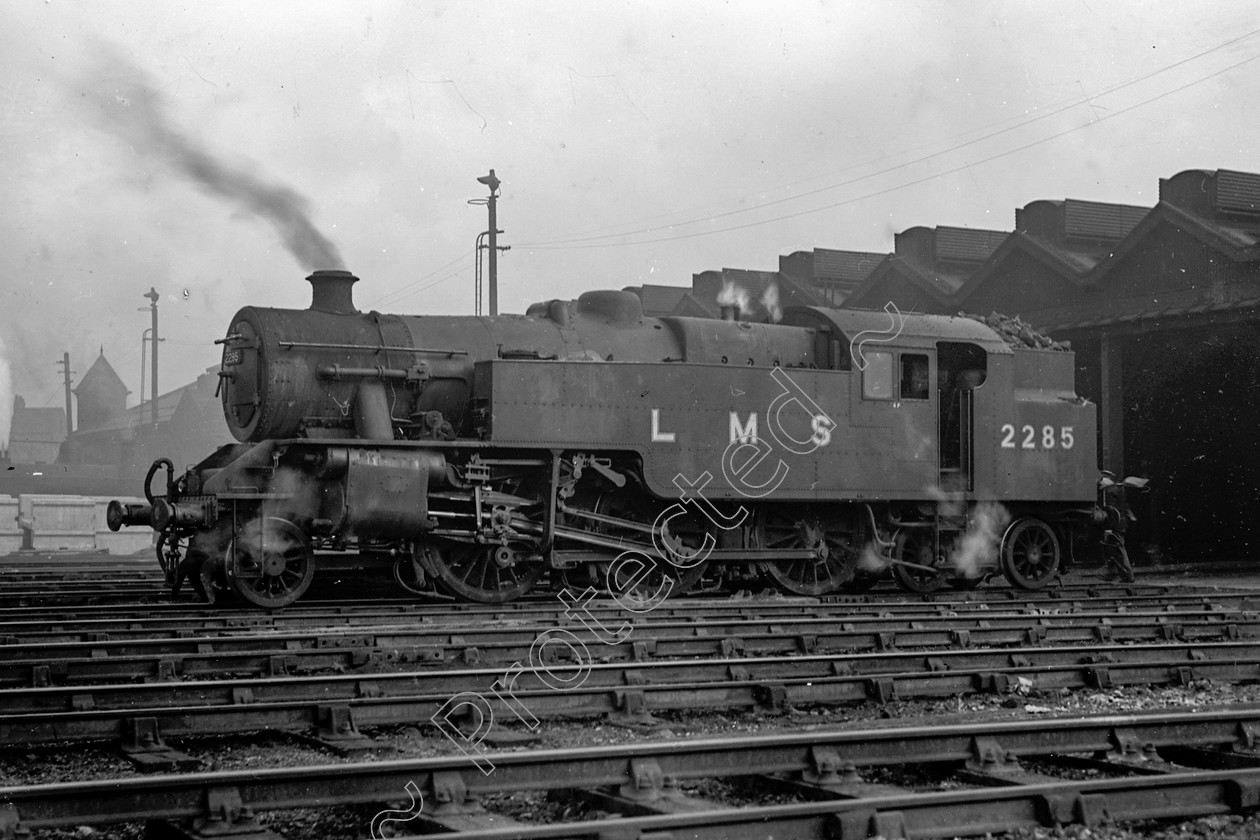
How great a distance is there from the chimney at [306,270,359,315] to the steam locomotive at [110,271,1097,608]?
22mm

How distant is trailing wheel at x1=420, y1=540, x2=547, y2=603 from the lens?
1273 centimetres

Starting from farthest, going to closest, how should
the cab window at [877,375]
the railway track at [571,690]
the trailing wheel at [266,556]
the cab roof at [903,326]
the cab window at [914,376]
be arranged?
the cab window at [914,376], the cab roof at [903,326], the cab window at [877,375], the trailing wheel at [266,556], the railway track at [571,690]

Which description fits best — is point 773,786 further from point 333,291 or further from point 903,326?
point 903,326

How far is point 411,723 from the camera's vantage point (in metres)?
6.77

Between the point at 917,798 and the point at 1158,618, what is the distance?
7.51 m

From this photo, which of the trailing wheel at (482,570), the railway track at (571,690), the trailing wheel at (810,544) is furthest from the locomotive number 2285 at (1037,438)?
the railway track at (571,690)

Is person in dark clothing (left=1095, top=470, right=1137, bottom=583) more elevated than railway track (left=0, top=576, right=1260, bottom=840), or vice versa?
person in dark clothing (left=1095, top=470, right=1137, bottom=583)

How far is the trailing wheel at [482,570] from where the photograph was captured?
12.7 m

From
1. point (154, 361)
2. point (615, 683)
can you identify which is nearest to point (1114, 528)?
point (615, 683)

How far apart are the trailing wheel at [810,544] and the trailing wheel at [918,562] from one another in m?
0.51

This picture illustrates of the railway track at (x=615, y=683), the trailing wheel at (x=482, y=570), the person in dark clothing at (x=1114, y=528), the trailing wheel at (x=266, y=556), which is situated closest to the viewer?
the railway track at (x=615, y=683)

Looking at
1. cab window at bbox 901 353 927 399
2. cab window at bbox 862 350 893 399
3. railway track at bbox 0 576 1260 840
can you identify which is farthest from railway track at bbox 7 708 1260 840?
cab window at bbox 901 353 927 399

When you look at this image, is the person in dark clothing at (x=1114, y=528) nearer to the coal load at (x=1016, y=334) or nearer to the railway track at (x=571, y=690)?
the coal load at (x=1016, y=334)

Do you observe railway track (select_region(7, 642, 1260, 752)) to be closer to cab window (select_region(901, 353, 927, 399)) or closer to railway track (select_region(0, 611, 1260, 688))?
railway track (select_region(0, 611, 1260, 688))
